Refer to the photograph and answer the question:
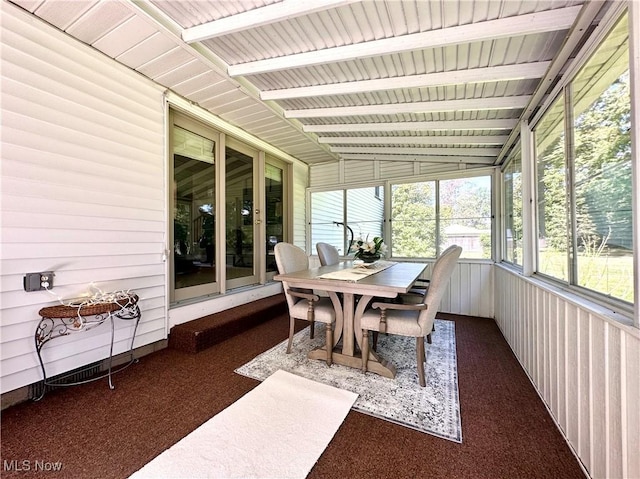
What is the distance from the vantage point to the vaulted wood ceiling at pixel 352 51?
1609 mm

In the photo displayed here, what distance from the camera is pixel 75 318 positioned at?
1942 mm

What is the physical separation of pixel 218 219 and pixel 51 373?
2156mm

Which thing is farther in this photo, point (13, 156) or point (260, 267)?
point (260, 267)

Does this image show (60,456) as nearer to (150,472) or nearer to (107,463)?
(107,463)

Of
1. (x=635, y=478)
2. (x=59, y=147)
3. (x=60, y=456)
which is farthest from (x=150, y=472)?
(x=59, y=147)

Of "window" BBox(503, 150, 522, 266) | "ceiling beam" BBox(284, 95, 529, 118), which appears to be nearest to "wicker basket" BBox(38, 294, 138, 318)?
"ceiling beam" BBox(284, 95, 529, 118)

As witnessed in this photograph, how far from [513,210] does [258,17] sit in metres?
3.40

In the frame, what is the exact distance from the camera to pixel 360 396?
1864mm

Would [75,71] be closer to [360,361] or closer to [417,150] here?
[360,361]

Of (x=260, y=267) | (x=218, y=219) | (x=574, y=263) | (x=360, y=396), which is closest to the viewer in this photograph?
(x=574, y=263)

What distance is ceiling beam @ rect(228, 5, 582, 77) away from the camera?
1499 mm

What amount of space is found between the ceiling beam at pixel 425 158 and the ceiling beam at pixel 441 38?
240 centimetres

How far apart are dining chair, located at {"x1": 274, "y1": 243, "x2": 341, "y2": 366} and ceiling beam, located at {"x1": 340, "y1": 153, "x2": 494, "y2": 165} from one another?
8.46 feet

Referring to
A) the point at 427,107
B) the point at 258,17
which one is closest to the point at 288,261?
the point at 258,17
